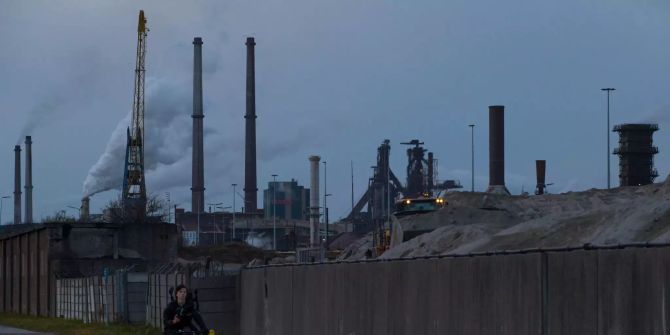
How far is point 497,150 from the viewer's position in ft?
305

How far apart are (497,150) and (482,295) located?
77597 millimetres

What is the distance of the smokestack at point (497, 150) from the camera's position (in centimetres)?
9225

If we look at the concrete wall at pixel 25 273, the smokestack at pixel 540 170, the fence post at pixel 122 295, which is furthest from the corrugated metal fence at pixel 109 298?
the smokestack at pixel 540 170

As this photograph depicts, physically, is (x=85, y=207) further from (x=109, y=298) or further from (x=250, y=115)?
(x=109, y=298)

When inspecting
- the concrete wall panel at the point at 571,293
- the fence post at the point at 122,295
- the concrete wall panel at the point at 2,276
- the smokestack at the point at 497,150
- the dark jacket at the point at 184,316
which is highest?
the smokestack at the point at 497,150

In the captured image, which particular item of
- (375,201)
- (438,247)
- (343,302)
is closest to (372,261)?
(343,302)

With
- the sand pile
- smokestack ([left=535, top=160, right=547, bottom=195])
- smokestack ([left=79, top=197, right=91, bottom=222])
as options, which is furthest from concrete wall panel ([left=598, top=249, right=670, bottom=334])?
smokestack ([left=79, top=197, right=91, bottom=222])

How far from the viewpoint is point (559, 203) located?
6938cm

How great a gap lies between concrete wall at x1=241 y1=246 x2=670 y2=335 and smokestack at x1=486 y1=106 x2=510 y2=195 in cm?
6807

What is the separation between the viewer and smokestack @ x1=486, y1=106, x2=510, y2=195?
92.2 meters

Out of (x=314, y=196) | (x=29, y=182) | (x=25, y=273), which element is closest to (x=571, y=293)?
(x=25, y=273)

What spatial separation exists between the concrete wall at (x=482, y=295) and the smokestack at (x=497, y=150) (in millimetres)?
68065

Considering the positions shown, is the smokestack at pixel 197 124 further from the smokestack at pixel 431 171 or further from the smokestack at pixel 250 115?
the smokestack at pixel 431 171

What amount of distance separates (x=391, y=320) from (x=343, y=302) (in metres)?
2.28
